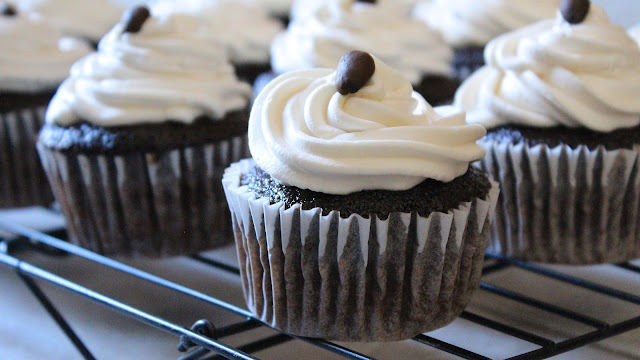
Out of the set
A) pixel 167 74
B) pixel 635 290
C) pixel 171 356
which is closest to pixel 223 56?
pixel 167 74

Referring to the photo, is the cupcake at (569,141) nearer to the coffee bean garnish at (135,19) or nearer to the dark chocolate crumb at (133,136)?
the dark chocolate crumb at (133,136)

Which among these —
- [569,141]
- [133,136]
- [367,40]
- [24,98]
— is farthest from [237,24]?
[569,141]

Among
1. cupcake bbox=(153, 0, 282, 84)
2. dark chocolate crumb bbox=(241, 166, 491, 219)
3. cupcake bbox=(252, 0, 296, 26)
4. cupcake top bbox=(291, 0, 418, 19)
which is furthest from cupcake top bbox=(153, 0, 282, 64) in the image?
dark chocolate crumb bbox=(241, 166, 491, 219)

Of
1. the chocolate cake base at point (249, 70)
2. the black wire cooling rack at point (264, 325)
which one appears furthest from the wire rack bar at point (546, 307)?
the chocolate cake base at point (249, 70)

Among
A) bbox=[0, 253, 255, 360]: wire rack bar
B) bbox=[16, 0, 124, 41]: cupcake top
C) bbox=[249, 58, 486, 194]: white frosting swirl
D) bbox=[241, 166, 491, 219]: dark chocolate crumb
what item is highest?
bbox=[249, 58, 486, 194]: white frosting swirl

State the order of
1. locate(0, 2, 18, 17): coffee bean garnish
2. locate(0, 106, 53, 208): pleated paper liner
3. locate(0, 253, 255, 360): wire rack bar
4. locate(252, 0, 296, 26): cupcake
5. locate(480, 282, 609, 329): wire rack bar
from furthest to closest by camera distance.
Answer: locate(252, 0, 296, 26): cupcake → locate(0, 2, 18, 17): coffee bean garnish → locate(0, 106, 53, 208): pleated paper liner → locate(480, 282, 609, 329): wire rack bar → locate(0, 253, 255, 360): wire rack bar

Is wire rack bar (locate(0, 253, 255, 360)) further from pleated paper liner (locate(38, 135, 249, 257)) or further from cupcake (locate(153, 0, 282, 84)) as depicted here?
cupcake (locate(153, 0, 282, 84))
